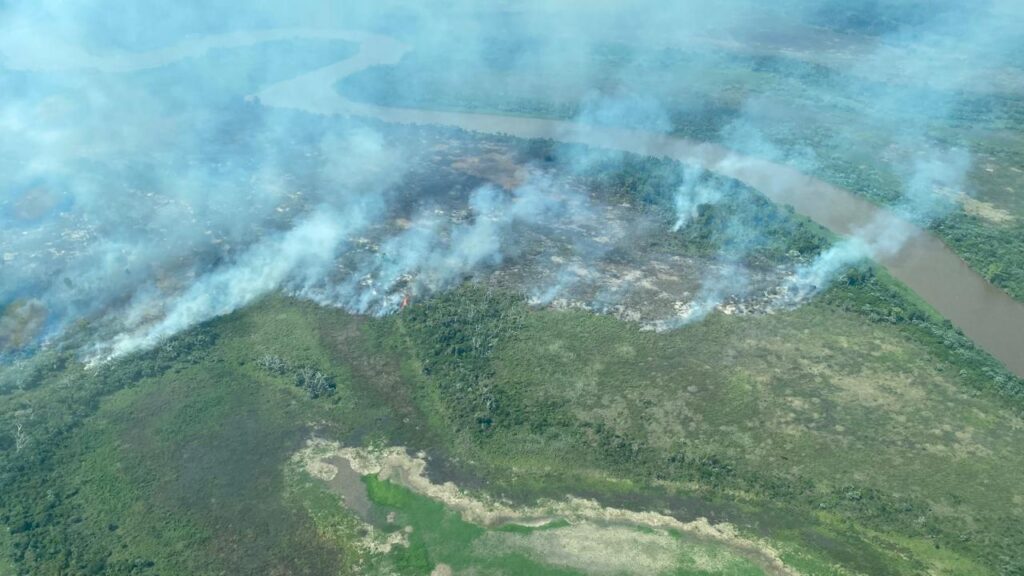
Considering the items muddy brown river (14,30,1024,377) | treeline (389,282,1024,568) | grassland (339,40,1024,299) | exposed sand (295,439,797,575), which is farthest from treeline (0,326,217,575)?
grassland (339,40,1024,299)

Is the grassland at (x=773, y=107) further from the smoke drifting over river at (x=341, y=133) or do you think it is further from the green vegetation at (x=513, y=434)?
the green vegetation at (x=513, y=434)

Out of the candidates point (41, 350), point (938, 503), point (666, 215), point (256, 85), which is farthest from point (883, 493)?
point (256, 85)

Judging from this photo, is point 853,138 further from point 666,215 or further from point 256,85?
point 256,85

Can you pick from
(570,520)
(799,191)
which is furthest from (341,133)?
(570,520)

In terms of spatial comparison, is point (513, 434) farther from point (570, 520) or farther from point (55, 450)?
point (55, 450)

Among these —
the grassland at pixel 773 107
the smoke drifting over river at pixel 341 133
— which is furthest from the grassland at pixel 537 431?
the grassland at pixel 773 107

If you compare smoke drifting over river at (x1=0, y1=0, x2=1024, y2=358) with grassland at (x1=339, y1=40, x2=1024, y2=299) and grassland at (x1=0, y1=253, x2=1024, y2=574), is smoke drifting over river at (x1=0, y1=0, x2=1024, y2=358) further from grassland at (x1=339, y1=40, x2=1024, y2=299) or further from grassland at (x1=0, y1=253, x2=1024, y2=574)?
grassland at (x1=0, y1=253, x2=1024, y2=574)
